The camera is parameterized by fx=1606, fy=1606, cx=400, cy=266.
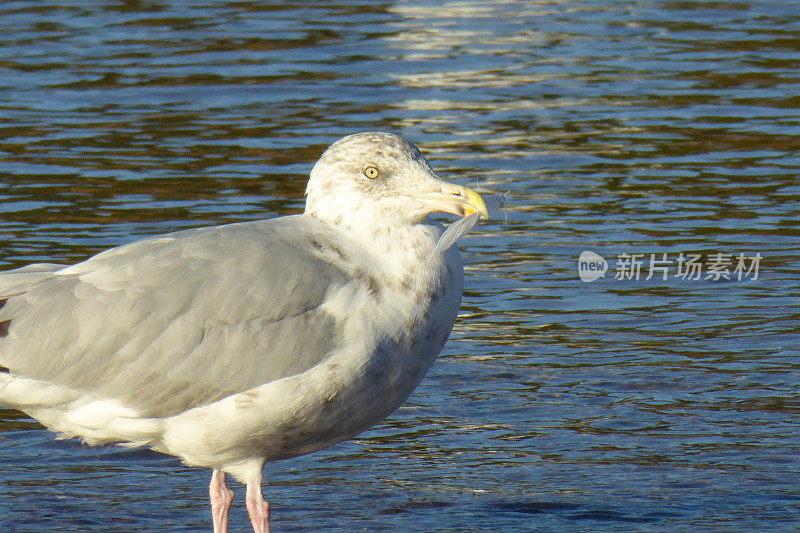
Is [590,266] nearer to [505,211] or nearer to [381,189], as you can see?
[505,211]

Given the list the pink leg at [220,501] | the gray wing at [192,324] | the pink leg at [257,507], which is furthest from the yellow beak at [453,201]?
the pink leg at [220,501]

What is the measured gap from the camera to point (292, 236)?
21.4 ft

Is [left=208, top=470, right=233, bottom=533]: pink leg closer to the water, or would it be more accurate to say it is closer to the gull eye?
the water

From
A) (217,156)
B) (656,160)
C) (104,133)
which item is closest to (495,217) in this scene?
(656,160)

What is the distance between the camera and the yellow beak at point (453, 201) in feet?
21.1

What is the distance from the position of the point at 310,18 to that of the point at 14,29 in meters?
3.54

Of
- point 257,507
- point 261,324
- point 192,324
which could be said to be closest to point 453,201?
point 261,324

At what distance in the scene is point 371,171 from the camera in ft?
21.5

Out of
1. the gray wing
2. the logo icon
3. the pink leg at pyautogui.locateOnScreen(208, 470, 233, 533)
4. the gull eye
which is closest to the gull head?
the gull eye

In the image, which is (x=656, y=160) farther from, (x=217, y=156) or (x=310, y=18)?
(x=310, y=18)

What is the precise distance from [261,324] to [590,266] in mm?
5016

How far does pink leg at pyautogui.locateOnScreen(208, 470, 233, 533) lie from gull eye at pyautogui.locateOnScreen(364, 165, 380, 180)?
1513 millimetres

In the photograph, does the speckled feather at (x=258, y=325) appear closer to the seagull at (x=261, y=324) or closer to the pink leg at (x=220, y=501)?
the seagull at (x=261, y=324)

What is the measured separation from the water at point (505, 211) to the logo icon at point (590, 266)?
0.24 feet
